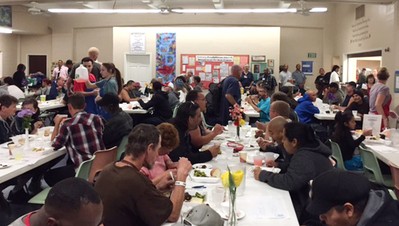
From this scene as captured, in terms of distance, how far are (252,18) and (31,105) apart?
1097cm

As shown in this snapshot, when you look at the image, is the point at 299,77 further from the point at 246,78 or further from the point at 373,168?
the point at 373,168

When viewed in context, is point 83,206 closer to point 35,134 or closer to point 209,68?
point 35,134

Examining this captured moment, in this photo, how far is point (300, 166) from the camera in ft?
9.86

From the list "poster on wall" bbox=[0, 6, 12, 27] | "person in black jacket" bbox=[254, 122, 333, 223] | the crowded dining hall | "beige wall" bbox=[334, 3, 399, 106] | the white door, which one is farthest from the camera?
the white door

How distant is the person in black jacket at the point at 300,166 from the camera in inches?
118

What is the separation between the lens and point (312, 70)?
16484mm

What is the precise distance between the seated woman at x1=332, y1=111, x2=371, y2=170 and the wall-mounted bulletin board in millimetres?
10361

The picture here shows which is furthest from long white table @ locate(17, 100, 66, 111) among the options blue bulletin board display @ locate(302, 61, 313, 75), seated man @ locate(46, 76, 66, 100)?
blue bulletin board display @ locate(302, 61, 313, 75)

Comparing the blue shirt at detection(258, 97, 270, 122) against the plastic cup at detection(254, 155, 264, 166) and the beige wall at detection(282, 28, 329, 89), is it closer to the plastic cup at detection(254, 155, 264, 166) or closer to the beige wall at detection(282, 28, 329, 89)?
the plastic cup at detection(254, 155, 264, 166)

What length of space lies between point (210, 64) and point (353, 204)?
45.9 feet

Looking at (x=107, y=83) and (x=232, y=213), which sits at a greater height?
(x=107, y=83)

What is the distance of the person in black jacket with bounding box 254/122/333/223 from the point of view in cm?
299

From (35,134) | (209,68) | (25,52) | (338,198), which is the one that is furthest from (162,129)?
(25,52)

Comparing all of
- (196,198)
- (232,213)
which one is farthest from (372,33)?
(232,213)
